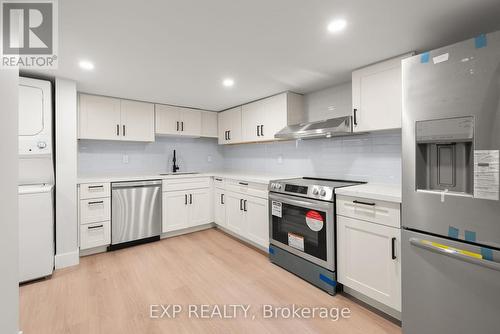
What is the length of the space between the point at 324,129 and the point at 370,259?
125 centimetres

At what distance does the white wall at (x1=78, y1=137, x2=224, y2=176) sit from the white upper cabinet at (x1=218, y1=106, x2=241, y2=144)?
22.2 inches

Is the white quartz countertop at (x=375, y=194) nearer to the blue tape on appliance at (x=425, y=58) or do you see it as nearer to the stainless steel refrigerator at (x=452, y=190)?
the stainless steel refrigerator at (x=452, y=190)

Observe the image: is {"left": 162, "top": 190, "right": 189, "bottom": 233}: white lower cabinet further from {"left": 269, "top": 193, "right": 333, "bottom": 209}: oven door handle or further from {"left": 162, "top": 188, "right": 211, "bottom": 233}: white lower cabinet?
{"left": 269, "top": 193, "right": 333, "bottom": 209}: oven door handle

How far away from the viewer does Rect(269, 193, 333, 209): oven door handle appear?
2109 mm

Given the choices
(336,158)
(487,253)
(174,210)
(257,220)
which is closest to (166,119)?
(174,210)

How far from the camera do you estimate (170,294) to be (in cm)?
209

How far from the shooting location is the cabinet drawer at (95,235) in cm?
283

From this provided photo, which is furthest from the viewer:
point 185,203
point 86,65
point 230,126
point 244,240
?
point 230,126

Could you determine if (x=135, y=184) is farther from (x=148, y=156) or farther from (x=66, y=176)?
(x=148, y=156)

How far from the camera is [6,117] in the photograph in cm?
115

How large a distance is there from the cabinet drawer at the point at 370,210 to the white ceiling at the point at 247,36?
126 centimetres

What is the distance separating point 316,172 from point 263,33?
1.92m

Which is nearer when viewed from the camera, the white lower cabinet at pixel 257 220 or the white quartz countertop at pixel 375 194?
the white quartz countertop at pixel 375 194

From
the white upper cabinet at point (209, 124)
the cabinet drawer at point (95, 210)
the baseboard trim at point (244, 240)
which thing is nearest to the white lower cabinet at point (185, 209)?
the baseboard trim at point (244, 240)
